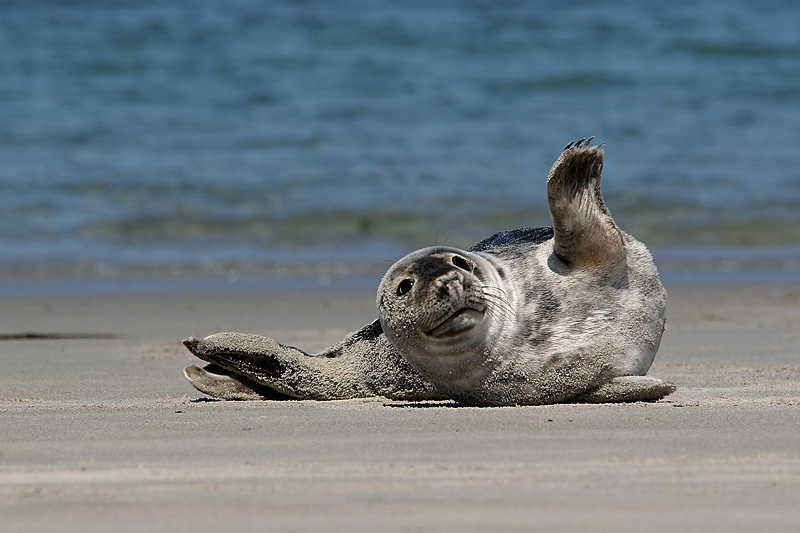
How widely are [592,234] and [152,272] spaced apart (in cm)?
627

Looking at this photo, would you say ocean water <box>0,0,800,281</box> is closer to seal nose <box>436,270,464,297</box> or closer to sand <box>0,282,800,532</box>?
sand <box>0,282,800,532</box>

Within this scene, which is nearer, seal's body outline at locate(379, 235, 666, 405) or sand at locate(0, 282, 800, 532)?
sand at locate(0, 282, 800, 532)

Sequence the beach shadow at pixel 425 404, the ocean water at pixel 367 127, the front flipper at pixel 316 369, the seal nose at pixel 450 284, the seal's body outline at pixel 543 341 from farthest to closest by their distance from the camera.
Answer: the ocean water at pixel 367 127, the front flipper at pixel 316 369, the beach shadow at pixel 425 404, the seal's body outline at pixel 543 341, the seal nose at pixel 450 284

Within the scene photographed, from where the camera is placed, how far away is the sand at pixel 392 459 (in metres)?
2.10

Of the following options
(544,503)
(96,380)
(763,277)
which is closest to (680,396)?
(544,503)

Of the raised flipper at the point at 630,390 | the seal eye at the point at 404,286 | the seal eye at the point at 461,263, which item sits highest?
the seal eye at the point at 461,263

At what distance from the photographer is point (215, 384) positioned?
3990mm

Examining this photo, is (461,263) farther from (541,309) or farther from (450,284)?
(541,309)

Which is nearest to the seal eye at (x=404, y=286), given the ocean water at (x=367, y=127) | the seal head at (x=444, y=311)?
the seal head at (x=444, y=311)

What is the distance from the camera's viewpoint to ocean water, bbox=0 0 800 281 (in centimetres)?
1065

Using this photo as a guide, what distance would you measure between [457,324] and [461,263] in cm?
31

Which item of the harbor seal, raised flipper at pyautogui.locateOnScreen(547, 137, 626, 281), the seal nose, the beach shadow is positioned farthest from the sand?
raised flipper at pyautogui.locateOnScreen(547, 137, 626, 281)

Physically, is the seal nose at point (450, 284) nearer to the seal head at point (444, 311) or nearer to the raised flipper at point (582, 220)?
the seal head at point (444, 311)

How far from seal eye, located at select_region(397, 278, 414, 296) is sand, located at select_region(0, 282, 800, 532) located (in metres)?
0.44
